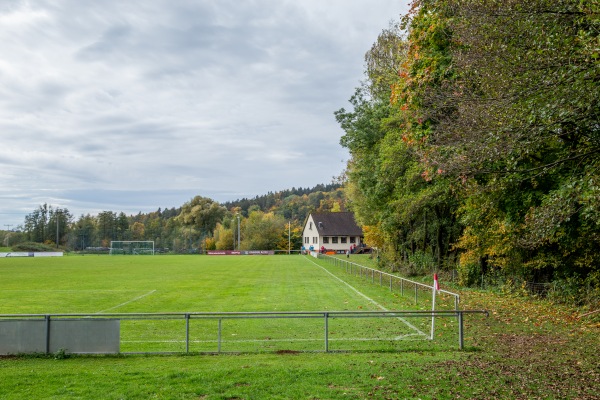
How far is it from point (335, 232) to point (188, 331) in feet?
270

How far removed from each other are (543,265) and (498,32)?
12.3 meters

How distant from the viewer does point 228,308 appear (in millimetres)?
18953

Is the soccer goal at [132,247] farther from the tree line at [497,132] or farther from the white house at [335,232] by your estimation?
the tree line at [497,132]

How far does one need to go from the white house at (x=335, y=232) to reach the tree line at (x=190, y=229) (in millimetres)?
5534

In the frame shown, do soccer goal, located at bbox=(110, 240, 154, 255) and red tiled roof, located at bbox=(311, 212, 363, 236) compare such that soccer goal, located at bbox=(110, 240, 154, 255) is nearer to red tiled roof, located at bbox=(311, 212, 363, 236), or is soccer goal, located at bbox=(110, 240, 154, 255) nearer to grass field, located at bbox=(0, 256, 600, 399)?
red tiled roof, located at bbox=(311, 212, 363, 236)

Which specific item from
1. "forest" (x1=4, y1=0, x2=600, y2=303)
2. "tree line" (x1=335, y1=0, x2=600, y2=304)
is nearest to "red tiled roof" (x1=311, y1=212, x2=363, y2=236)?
"forest" (x1=4, y1=0, x2=600, y2=303)

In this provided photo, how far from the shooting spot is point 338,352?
10.9 m

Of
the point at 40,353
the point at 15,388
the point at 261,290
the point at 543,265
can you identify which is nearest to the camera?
the point at 15,388

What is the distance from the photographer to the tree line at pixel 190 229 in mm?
100000

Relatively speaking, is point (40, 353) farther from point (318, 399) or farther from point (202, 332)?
point (318, 399)

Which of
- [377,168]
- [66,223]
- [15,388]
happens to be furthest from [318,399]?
[66,223]

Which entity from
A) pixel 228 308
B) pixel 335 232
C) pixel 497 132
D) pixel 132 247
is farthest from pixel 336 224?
pixel 497 132

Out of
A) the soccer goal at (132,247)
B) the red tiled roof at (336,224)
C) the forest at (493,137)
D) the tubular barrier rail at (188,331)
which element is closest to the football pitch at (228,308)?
the tubular barrier rail at (188,331)

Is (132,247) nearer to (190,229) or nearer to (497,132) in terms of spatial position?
(190,229)
